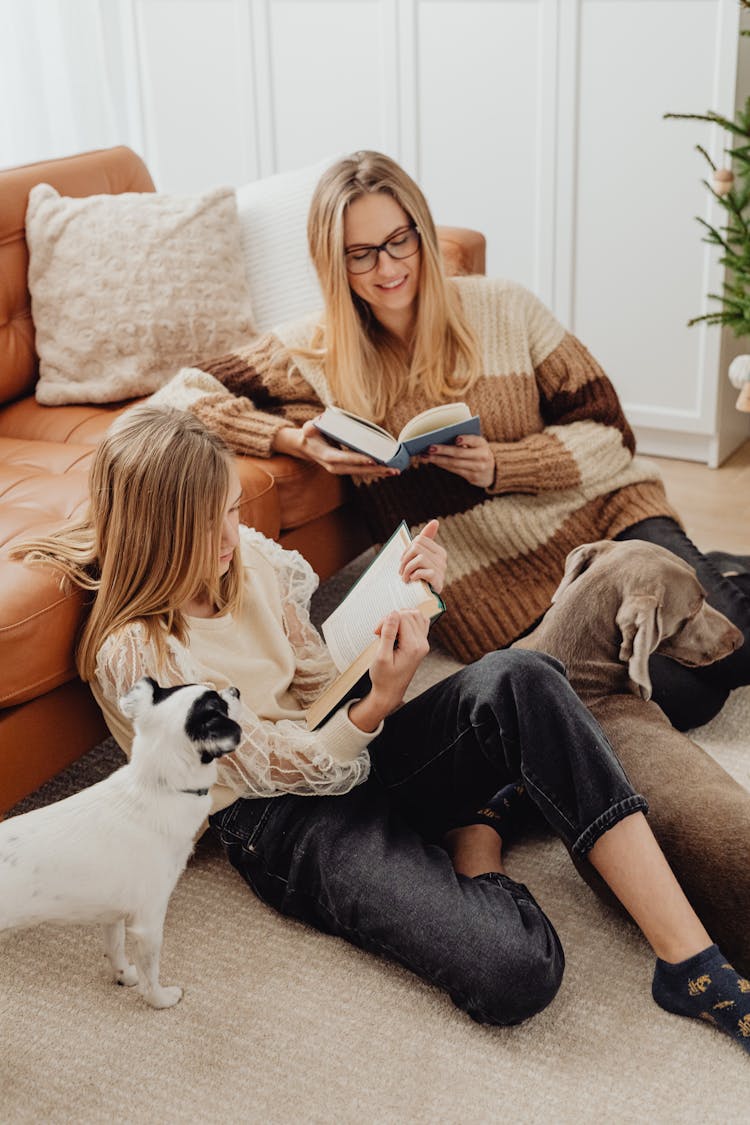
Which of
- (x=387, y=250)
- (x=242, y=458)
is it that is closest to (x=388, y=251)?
(x=387, y=250)

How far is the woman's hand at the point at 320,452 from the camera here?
1991 millimetres

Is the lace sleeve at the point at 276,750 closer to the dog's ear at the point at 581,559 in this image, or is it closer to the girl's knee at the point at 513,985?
the girl's knee at the point at 513,985

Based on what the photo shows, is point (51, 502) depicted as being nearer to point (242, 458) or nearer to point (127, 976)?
point (242, 458)

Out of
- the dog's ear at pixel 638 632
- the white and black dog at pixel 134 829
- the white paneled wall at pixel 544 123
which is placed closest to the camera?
the white and black dog at pixel 134 829

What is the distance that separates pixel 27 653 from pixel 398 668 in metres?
0.50

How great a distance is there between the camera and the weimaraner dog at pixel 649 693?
55.5 inches

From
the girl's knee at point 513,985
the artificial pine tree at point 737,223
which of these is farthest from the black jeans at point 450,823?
the artificial pine tree at point 737,223

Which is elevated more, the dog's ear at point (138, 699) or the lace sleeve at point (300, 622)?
the dog's ear at point (138, 699)

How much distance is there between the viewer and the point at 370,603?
→ 1.58 m

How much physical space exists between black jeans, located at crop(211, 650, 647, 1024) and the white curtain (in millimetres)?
2530

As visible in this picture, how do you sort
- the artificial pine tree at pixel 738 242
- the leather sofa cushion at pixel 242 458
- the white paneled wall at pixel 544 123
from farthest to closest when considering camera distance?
the white paneled wall at pixel 544 123 < the artificial pine tree at pixel 738 242 < the leather sofa cushion at pixel 242 458

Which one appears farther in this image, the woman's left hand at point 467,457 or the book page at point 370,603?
the woman's left hand at point 467,457

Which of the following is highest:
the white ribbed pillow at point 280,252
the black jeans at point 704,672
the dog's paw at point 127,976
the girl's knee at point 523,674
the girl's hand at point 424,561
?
the white ribbed pillow at point 280,252

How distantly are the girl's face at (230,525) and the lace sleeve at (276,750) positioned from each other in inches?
5.0
